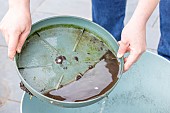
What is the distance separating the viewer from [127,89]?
154 cm

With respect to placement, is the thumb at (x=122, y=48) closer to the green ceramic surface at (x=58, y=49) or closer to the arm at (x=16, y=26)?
the green ceramic surface at (x=58, y=49)

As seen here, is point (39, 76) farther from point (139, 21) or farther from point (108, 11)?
point (108, 11)

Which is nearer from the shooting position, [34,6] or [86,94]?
[86,94]

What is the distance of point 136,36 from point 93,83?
0.67 ft

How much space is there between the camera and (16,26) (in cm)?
108

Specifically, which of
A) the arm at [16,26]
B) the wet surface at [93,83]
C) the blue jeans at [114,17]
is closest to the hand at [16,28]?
the arm at [16,26]

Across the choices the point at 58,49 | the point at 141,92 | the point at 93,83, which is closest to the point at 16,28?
the point at 58,49

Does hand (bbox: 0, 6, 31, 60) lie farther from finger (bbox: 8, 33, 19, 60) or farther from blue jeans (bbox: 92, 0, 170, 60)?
blue jeans (bbox: 92, 0, 170, 60)

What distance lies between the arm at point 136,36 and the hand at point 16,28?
31 cm

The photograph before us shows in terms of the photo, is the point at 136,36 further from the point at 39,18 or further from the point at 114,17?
the point at 39,18

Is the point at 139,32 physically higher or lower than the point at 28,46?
higher

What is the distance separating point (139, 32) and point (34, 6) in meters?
1.33

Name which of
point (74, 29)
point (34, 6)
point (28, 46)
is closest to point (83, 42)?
point (74, 29)

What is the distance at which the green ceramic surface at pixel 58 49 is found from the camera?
3.73 ft
